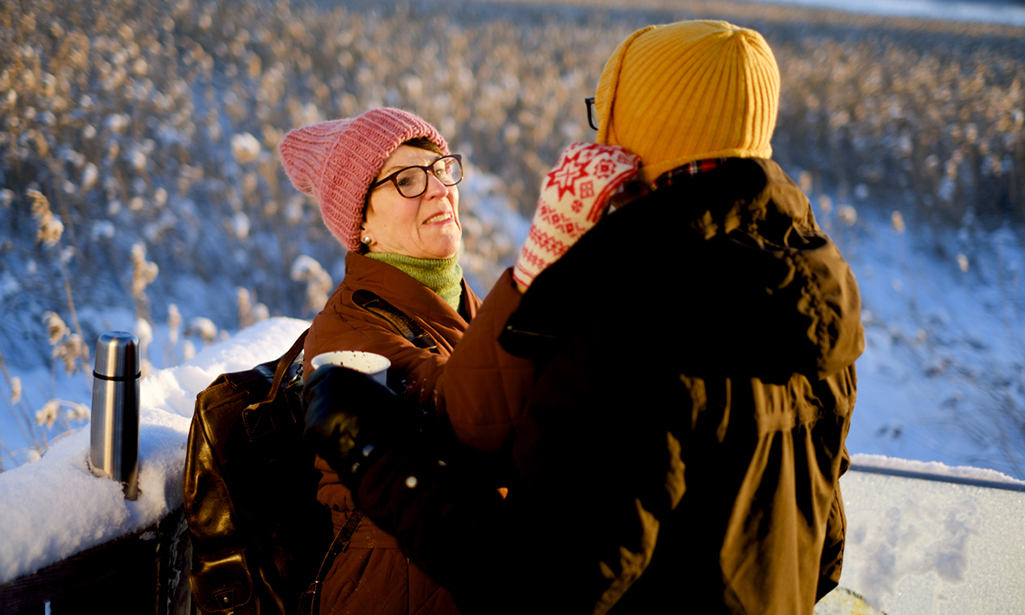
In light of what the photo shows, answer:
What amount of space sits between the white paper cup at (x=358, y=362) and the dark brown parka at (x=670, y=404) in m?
0.38

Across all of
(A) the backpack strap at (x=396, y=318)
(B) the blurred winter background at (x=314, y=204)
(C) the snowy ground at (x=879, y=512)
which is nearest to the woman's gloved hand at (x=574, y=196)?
(A) the backpack strap at (x=396, y=318)

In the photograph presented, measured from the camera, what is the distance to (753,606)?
102cm

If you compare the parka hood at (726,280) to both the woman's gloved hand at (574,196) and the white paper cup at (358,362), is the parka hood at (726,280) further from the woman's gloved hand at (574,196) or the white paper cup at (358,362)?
the white paper cup at (358,362)

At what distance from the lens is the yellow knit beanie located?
0.99 meters

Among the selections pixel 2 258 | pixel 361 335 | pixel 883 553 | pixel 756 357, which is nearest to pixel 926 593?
pixel 883 553

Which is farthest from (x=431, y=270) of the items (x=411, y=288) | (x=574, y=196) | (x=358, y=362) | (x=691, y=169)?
(x=691, y=169)

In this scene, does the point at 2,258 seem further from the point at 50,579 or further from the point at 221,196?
the point at 50,579

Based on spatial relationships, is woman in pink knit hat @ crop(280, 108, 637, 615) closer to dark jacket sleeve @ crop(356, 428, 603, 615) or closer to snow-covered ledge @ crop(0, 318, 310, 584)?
dark jacket sleeve @ crop(356, 428, 603, 615)

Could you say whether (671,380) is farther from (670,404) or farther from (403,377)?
(403,377)

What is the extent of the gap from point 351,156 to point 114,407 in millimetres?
928

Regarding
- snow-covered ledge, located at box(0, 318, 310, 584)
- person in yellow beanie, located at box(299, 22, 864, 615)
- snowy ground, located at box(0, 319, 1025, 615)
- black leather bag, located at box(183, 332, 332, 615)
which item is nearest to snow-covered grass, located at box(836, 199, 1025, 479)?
snowy ground, located at box(0, 319, 1025, 615)

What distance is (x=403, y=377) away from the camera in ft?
4.77

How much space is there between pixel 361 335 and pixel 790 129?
27.5ft

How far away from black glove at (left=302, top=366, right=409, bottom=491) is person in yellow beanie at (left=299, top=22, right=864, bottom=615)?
79 millimetres
